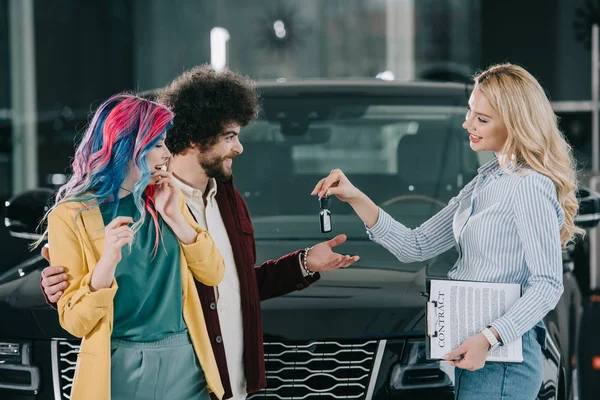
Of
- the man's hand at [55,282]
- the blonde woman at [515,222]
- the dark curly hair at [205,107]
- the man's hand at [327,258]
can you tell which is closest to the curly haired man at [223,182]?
the dark curly hair at [205,107]

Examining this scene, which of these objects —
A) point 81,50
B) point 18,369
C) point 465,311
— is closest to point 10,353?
point 18,369

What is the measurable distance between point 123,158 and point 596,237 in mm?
3613

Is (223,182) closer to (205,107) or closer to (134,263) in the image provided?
(205,107)

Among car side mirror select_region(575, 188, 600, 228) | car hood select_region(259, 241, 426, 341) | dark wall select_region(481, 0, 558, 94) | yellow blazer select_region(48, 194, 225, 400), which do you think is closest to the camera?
yellow blazer select_region(48, 194, 225, 400)

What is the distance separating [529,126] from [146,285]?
0.96 metres

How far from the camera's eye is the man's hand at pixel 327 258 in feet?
8.41

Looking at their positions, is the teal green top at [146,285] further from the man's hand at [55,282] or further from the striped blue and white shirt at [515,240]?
the striped blue and white shirt at [515,240]

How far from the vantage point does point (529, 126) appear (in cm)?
223

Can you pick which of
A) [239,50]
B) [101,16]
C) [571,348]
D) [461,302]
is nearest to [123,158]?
[461,302]

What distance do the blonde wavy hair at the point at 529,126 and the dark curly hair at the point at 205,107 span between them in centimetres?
61

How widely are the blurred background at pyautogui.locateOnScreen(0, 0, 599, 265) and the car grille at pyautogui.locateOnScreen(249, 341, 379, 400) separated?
9009 mm

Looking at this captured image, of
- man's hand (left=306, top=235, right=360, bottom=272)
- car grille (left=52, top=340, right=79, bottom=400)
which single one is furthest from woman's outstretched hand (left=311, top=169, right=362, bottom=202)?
car grille (left=52, top=340, right=79, bottom=400)

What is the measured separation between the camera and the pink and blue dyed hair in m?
2.10

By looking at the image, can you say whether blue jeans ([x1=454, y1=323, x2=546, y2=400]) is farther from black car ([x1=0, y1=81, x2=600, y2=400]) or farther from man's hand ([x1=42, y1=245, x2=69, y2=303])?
man's hand ([x1=42, y1=245, x2=69, y2=303])
